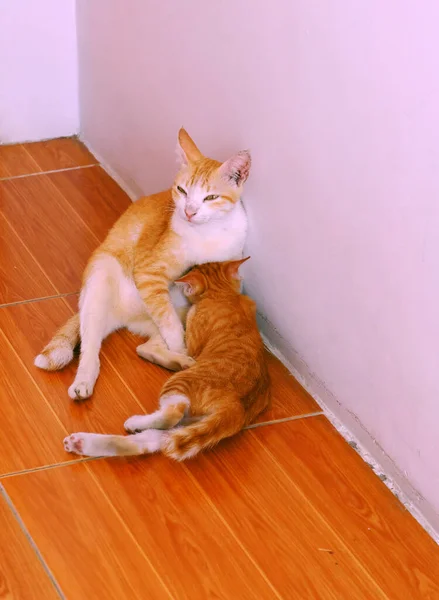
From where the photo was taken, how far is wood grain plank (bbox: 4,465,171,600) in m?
1.86

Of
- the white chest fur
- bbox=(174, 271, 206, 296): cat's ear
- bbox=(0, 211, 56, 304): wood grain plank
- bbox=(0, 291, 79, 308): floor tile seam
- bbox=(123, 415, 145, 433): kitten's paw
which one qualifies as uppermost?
the white chest fur

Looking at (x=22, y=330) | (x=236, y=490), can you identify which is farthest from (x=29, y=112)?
(x=236, y=490)

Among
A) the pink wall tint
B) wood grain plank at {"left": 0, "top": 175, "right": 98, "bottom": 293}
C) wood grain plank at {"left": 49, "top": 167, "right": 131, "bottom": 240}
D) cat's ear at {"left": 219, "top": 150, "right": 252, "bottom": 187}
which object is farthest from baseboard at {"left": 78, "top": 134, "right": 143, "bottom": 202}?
cat's ear at {"left": 219, "top": 150, "right": 252, "bottom": 187}

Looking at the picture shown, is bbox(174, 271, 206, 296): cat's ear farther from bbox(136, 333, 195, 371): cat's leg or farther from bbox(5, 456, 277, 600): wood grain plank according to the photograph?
bbox(5, 456, 277, 600): wood grain plank

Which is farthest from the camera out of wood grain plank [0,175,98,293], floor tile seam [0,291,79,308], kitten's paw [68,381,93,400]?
wood grain plank [0,175,98,293]

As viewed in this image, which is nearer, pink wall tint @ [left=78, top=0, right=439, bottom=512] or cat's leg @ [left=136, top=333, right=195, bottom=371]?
pink wall tint @ [left=78, top=0, right=439, bottom=512]

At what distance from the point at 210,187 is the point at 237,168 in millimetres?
94

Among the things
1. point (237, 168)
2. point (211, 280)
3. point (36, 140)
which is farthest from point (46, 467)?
point (36, 140)

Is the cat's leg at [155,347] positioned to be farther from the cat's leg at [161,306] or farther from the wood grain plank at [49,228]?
the wood grain plank at [49,228]

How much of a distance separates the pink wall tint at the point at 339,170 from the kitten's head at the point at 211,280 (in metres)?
0.13

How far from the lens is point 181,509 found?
207 centimetres

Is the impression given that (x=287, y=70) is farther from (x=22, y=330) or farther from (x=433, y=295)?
(x=22, y=330)

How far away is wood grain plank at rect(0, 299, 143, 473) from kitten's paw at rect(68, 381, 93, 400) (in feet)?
0.07

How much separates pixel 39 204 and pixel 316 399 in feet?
4.62
